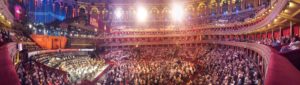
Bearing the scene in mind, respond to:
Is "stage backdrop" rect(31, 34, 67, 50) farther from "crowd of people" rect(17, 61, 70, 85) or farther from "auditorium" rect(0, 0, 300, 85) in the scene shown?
"crowd of people" rect(17, 61, 70, 85)

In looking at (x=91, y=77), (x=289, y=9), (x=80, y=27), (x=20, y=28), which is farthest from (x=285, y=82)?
(x=80, y=27)

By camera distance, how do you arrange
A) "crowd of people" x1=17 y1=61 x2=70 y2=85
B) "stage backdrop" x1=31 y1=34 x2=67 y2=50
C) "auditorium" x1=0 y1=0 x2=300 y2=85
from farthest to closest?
"stage backdrop" x1=31 y1=34 x2=67 y2=50, "crowd of people" x1=17 y1=61 x2=70 y2=85, "auditorium" x1=0 y1=0 x2=300 y2=85

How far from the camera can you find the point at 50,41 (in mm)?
A: 34406

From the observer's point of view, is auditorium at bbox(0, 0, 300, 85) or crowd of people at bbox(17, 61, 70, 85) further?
crowd of people at bbox(17, 61, 70, 85)

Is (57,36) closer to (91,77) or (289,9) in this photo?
(91,77)

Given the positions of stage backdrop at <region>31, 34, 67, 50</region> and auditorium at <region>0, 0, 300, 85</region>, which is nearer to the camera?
auditorium at <region>0, 0, 300, 85</region>

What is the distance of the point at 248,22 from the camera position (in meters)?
35.2

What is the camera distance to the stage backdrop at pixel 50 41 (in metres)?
32.6

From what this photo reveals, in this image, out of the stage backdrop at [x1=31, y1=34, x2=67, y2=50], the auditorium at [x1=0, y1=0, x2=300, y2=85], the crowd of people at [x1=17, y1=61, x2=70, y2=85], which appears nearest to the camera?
the auditorium at [x1=0, y1=0, x2=300, y2=85]

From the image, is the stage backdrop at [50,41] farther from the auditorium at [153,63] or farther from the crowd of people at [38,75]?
the crowd of people at [38,75]

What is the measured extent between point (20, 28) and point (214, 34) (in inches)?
1105

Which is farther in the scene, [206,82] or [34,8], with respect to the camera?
[34,8]

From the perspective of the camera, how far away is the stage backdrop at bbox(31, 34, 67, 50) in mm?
32562

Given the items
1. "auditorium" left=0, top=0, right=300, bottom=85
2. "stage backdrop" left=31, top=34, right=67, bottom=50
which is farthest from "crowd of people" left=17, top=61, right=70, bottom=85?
"stage backdrop" left=31, top=34, right=67, bottom=50
